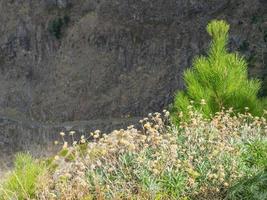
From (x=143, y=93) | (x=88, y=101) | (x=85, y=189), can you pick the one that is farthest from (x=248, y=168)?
(x=88, y=101)

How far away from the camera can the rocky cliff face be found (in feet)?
120

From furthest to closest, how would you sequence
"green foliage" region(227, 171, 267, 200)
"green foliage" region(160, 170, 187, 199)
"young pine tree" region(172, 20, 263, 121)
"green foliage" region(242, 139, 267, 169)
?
"young pine tree" region(172, 20, 263, 121)
"green foliage" region(242, 139, 267, 169)
"green foliage" region(160, 170, 187, 199)
"green foliage" region(227, 171, 267, 200)

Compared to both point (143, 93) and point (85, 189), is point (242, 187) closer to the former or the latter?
point (85, 189)

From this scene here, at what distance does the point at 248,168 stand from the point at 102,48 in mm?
36061

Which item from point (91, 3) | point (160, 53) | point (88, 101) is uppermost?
point (91, 3)

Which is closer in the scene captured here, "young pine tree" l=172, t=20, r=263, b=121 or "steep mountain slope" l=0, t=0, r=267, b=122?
"young pine tree" l=172, t=20, r=263, b=121

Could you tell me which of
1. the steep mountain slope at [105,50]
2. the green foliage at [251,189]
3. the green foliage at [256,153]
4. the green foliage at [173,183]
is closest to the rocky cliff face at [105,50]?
the steep mountain slope at [105,50]

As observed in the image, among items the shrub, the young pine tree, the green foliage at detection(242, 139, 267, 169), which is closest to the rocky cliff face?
the young pine tree

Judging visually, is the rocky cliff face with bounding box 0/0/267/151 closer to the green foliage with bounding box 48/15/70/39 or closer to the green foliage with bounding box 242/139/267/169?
the green foliage with bounding box 48/15/70/39

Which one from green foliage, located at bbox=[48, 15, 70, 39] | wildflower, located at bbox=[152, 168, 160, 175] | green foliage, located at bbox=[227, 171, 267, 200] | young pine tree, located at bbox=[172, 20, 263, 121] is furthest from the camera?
green foliage, located at bbox=[48, 15, 70, 39]

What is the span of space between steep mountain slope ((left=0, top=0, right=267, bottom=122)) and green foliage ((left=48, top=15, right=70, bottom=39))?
8 cm

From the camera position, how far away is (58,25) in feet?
146

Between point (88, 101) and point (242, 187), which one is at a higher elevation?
point (242, 187)

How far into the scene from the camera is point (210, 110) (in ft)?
26.0
